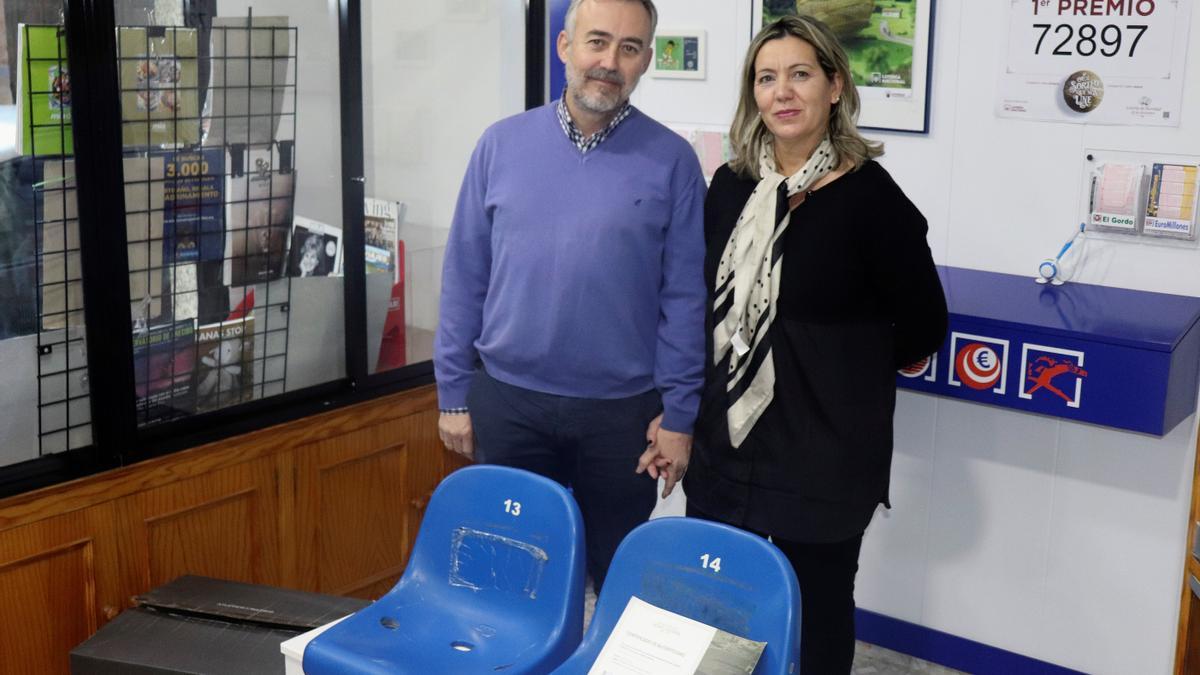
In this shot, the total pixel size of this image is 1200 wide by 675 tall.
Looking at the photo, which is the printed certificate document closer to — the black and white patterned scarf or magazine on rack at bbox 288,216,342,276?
the black and white patterned scarf

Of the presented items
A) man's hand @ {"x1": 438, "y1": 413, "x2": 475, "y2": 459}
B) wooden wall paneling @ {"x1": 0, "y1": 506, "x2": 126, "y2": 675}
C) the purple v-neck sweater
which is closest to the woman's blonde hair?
the purple v-neck sweater

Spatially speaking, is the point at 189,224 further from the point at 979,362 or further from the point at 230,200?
the point at 979,362

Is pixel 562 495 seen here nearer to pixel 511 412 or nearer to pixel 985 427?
pixel 511 412

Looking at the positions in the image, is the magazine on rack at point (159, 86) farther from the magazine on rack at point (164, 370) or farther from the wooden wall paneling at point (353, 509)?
the wooden wall paneling at point (353, 509)

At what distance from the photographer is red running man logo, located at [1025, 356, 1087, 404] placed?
2621 mm

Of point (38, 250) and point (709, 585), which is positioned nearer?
point (709, 585)

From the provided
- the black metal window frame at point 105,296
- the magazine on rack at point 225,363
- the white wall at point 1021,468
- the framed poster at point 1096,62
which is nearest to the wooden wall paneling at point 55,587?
the black metal window frame at point 105,296

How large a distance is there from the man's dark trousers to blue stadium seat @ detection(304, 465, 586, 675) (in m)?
0.21

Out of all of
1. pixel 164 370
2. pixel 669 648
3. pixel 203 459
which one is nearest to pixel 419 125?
pixel 164 370

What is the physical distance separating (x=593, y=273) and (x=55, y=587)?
133 centimetres

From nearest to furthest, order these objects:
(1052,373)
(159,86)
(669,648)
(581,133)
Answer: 1. (669,648)
2. (581,133)
3. (1052,373)
4. (159,86)

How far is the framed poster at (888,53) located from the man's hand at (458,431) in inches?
50.9

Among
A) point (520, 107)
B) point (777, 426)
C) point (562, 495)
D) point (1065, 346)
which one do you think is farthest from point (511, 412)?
point (520, 107)

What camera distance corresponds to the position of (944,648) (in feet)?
10.8
